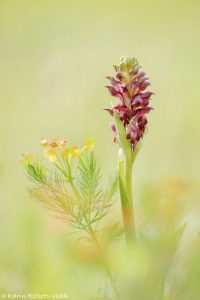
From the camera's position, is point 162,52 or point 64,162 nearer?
point 64,162

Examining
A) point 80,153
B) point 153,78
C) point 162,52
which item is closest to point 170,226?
point 80,153

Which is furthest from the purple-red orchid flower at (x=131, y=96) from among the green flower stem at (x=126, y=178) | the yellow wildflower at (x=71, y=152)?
the yellow wildflower at (x=71, y=152)

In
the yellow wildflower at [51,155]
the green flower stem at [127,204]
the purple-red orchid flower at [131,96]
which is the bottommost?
the green flower stem at [127,204]

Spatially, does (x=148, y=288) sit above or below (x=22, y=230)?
below

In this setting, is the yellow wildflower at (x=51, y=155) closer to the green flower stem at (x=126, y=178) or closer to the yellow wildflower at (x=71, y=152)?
the yellow wildflower at (x=71, y=152)

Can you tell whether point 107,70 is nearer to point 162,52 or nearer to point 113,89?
point 162,52
